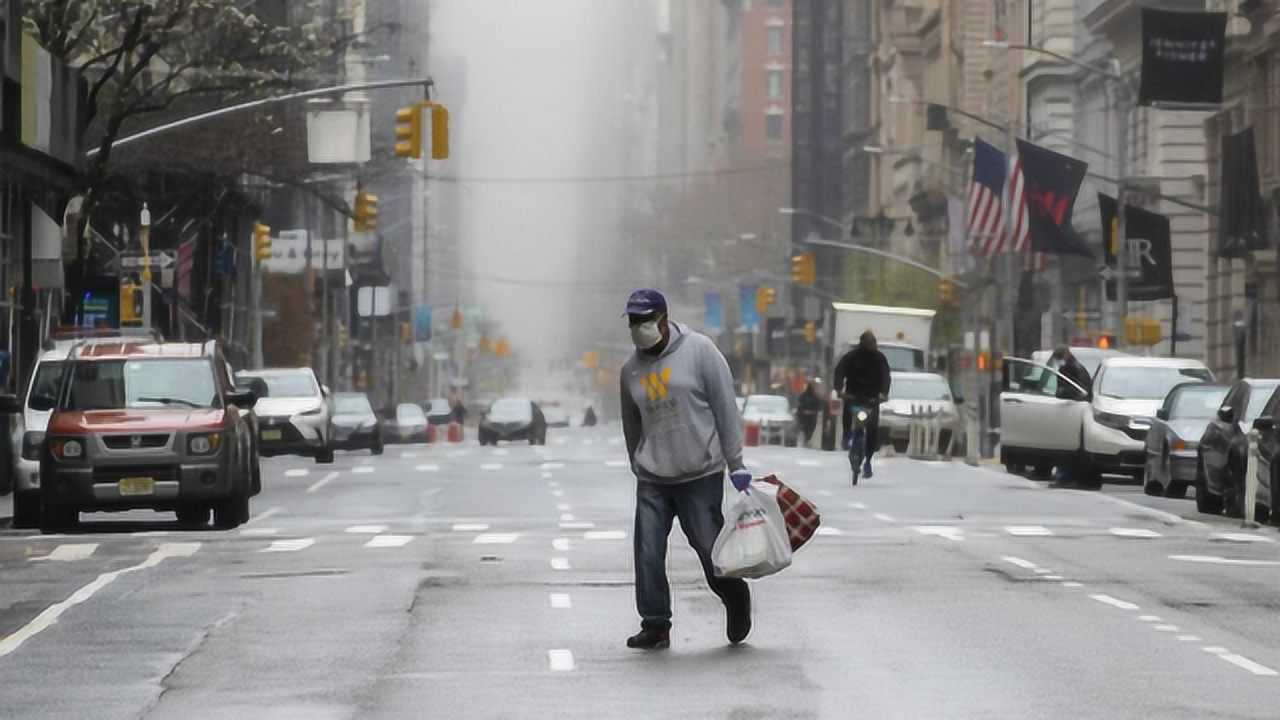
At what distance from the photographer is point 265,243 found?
220ft

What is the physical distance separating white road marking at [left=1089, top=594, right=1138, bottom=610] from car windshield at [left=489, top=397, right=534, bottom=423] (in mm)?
64717

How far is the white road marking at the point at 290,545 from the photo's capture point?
73.5 feet

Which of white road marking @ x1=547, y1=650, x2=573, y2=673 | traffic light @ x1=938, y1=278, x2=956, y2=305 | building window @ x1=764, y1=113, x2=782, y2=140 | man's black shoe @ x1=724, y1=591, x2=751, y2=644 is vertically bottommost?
white road marking @ x1=547, y1=650, x2=573, y2=673

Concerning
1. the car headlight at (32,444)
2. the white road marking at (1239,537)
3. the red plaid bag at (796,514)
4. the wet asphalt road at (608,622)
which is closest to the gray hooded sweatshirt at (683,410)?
the red plaid bag at (796,514)

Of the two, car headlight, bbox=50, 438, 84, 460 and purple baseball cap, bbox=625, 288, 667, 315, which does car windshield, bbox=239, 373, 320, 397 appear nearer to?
car headlight, bbox=50, 438, 84, 460

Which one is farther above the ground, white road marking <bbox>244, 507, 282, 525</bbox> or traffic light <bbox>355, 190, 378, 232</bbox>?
traffic light <bbox>355, 190, 378, 232</bbox>

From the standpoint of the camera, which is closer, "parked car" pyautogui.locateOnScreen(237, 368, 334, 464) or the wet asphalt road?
the wet asphalt road

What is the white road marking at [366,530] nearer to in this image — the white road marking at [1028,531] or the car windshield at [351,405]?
the white road marking at [1028,531]

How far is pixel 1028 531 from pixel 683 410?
10997 mm

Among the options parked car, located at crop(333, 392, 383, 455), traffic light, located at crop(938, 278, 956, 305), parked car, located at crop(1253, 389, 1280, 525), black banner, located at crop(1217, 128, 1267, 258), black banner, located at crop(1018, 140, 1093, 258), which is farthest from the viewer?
traffic light, located at crop(938, 278, 956, 305)

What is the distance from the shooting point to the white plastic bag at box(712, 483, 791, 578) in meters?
13.6

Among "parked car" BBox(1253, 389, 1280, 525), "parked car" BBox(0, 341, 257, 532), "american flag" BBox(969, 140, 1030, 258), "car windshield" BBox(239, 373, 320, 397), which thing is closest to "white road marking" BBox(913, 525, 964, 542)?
"parked car" BBox(1253, 389, 1280, 525)

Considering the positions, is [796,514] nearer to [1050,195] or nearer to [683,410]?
[683,410]

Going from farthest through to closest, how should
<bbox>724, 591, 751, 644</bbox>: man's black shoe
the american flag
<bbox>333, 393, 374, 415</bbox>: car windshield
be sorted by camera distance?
the american flag → <bbox>333, 393, 374, 415</bbox>: car windshield → <bbox>724, 591, 751, 644</bbox>: man's black shoe
